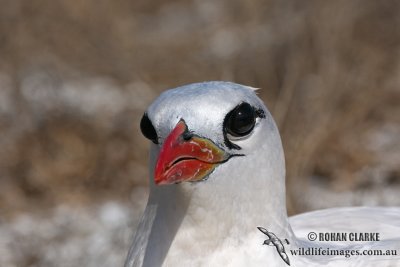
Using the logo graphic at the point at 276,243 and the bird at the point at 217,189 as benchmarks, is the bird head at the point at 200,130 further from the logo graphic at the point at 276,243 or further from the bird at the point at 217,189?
the logo graphic at the point at 276,243

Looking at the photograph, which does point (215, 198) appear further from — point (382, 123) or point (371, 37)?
point (371, 37)

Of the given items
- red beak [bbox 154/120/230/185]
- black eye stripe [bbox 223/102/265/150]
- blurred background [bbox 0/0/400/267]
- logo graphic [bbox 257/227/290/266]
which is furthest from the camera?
blurred background [bbox 0/0/400/267]

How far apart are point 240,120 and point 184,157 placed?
23 centimetres

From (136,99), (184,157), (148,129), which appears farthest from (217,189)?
(136,99)

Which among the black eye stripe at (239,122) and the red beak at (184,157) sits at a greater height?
the black eye stripe at (239,122)

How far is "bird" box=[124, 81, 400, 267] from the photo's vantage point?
313 centimetres

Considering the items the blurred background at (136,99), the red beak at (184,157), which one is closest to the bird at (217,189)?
the red beak at (184,157)

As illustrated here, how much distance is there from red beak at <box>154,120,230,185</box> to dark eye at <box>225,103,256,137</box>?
79 millimetres

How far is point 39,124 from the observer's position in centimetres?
786

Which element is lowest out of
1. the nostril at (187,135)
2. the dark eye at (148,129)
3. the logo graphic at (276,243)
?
the logo graphic at (276,243)

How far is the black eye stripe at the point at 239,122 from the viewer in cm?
318

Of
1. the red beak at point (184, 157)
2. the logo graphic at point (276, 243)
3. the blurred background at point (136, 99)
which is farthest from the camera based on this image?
the blurred background at point (136, 99)

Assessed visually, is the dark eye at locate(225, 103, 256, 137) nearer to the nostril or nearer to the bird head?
the bird head

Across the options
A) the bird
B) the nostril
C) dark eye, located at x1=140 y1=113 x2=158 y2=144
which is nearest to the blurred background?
the bird
